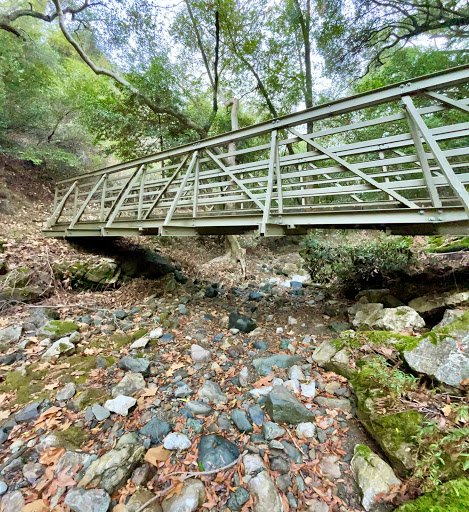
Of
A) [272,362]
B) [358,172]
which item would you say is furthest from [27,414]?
[358,172]

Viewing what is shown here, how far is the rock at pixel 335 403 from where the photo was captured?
2504mm

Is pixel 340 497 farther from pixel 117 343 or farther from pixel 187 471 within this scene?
pixel 117 343

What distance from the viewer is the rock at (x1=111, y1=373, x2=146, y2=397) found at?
9.08 ft

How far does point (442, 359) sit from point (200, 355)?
2.82 metres

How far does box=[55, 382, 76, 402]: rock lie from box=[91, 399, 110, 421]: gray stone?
1.32 feet

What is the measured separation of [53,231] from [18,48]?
8187mm

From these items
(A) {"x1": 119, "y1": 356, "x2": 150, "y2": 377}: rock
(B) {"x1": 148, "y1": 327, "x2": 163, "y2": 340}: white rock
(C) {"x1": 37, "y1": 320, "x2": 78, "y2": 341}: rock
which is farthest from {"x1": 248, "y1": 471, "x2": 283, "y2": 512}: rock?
(C) {"x1": 37, "y1": 320, "x2": 78, "y2": 341}: rock

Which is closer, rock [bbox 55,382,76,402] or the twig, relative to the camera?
the twig

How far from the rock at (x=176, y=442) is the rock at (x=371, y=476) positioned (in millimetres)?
1429

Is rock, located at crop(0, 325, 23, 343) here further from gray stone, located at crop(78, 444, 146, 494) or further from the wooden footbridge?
gray stone, located at crop(78, 444, 146, 494)

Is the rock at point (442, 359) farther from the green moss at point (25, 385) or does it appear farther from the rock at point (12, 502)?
the green moss at point (25, 385)

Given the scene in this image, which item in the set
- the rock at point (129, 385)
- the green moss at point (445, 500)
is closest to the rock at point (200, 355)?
the rock at point (129, 385)

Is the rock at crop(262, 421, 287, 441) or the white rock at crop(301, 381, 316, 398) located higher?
the white rock at crop(301, 381, 316, 398)

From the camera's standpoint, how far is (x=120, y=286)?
6.23m
